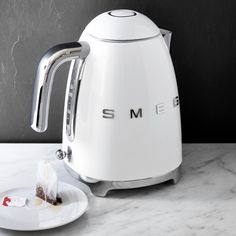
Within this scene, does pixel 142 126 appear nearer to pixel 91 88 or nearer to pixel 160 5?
pixel 91 88

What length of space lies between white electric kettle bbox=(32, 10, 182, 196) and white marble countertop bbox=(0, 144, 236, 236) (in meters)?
0.04

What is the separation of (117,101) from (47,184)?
179mm

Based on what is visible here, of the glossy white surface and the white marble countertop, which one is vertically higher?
the glossy white surface

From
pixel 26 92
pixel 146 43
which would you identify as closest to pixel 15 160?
pixel 26 92

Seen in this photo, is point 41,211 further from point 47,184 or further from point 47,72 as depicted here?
point 47,72

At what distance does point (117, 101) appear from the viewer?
3.74ft

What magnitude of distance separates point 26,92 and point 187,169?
1.14 feet

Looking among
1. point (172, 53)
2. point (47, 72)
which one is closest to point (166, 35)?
point (172, 53)

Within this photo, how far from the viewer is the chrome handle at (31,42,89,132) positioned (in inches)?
44.0

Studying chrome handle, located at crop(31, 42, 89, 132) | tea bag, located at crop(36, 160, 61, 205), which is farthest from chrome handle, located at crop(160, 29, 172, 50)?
tea bag, located at crop(36, 160, 61, 205)

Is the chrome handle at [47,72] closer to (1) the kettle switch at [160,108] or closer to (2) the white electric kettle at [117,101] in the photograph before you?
(2) the white electric kettle at [117,101]

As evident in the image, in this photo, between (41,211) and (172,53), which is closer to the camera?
(41,211)

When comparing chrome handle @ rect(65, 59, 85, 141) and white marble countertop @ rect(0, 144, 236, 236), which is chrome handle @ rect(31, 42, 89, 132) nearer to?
chrome handle @ rect(65, 59, 85, 141)

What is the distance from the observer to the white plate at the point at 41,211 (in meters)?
1.09
